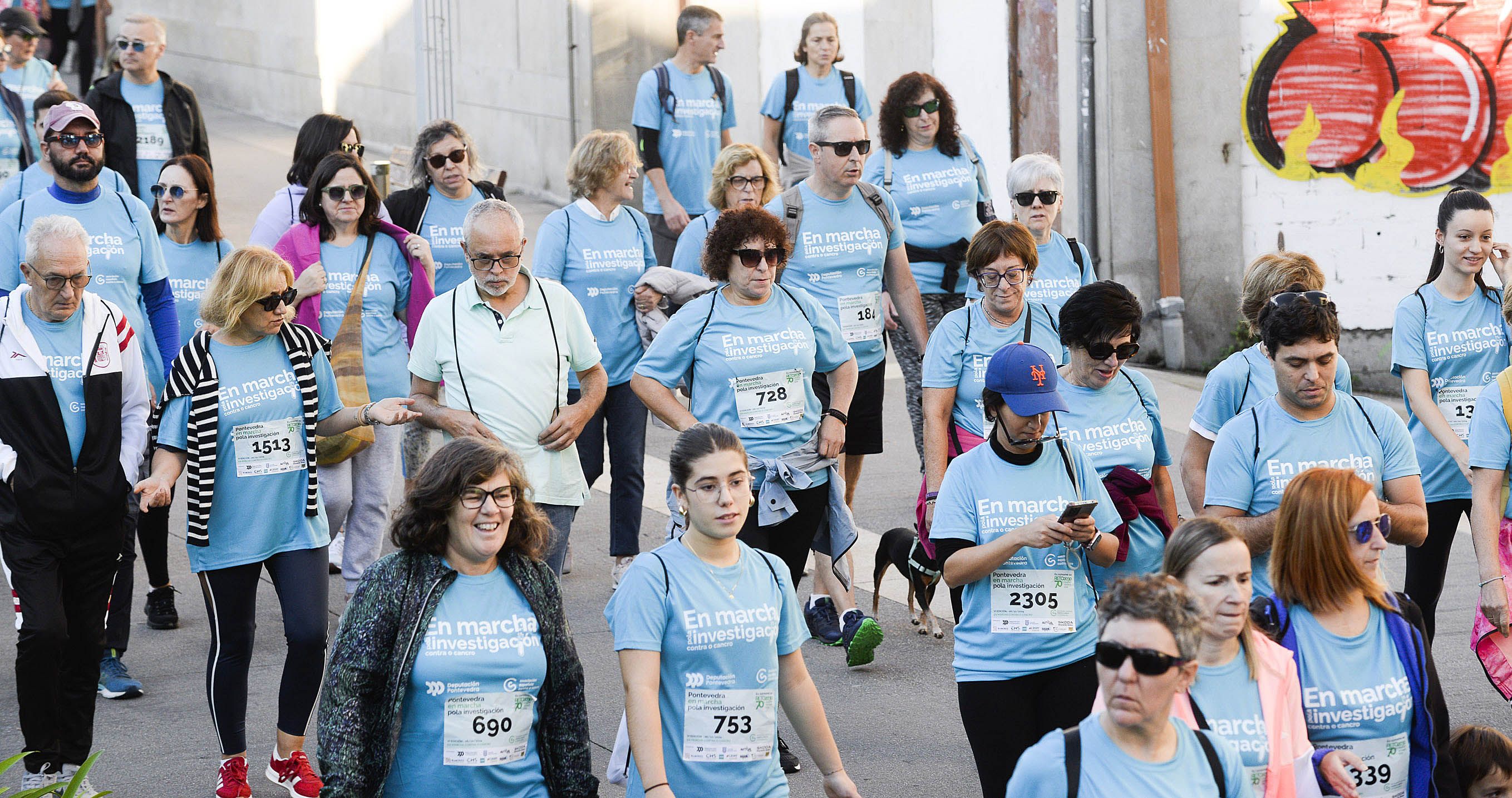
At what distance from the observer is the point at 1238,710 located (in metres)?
3.82

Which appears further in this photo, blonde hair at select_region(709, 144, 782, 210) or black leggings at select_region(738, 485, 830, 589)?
blonde hair at select_region(709, 144, 782, 210)

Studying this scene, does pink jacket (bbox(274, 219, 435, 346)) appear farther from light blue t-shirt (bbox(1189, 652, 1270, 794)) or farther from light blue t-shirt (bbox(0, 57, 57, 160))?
light blue t-shirt (bbox(1189, 652, 1270, 794))

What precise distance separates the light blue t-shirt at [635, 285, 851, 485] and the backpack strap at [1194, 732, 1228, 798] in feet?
9.79

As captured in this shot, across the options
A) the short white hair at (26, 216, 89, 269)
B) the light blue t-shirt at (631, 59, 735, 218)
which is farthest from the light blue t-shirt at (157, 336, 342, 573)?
the light blue t-shirt at (631, 59, 735, 218)

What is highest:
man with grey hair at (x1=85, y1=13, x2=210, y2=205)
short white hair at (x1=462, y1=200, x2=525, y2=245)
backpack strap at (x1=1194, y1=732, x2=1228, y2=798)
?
man with grey hair at (x1=85, y1=13, x2=210, y2=205)

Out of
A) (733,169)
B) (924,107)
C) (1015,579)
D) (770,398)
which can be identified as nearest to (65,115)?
(733,169)

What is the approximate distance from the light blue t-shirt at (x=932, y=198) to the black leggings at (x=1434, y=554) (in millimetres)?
3000

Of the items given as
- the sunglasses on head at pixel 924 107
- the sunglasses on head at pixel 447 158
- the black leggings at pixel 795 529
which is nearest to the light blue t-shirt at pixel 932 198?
the sunglasses on head at pixel 924 107

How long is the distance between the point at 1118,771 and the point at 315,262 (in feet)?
16.4

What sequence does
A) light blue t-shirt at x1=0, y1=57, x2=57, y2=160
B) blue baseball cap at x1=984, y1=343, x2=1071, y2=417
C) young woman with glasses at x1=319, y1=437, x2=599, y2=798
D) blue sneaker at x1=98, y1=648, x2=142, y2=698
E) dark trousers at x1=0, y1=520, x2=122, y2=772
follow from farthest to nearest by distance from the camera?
light blue t-shirt at x1=0, y1=57, x2=57, y2=160, blue sneaker at x1=98, y1=648, x2=142, y2=698, dark trousers at x1=0, y1=520, x2=122, y2=772, blue baseball cap at x1=984, y1=343, x2=1071, y2=417, young woman with glasses at x1=319, y1=437, x2=599, y2=798

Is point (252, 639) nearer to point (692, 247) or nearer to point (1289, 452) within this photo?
point (692, 247)

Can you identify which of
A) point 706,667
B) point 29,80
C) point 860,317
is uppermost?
point 29,80

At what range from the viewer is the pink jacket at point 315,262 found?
734cm

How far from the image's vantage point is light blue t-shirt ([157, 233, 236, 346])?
766 cm
